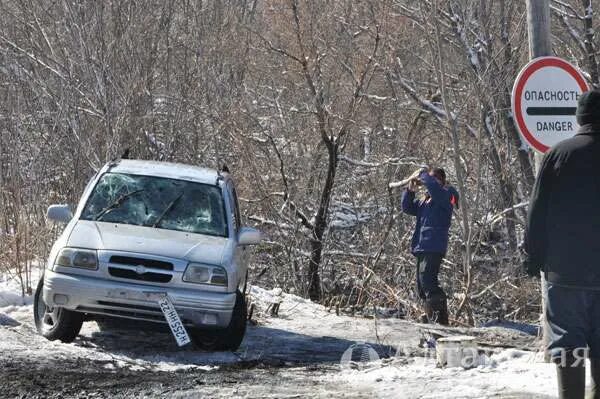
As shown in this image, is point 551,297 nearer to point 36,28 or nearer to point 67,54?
point 67,54

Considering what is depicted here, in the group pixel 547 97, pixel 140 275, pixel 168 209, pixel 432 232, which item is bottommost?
pixel 140 275

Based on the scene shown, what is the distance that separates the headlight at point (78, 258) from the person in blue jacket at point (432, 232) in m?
4.06

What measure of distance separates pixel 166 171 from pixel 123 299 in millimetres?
2051

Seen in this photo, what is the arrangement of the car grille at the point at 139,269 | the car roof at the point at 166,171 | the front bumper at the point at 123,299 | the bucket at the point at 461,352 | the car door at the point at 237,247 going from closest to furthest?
the bucket at the point at 461,352 → the front bumper at the point at 123,299 → the car grille at the point at 139,269 → the car door at the point at 237,247 → the car roof at the point at 166,171

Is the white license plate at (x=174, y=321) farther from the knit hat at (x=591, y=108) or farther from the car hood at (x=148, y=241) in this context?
the knit hat at (x=591, y=108)

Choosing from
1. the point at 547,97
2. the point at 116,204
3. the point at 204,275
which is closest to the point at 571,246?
the point at 547,97

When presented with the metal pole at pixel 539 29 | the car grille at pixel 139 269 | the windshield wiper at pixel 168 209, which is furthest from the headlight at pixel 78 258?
the metal pole at pixel 539 29

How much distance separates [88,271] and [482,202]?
9.37 metres

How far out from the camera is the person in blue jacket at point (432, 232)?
1188 cm

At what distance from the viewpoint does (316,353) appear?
10.1 metres

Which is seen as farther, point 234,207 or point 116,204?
point 234,207

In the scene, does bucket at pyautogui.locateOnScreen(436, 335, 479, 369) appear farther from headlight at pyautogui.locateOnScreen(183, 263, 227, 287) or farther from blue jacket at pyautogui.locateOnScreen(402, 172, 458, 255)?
blue jacket at pyautogui.locateOnScreen(402, 172, 458, 255)

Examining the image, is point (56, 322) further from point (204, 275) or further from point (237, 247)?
point (237, 247)

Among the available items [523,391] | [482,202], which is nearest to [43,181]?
[482,202]
